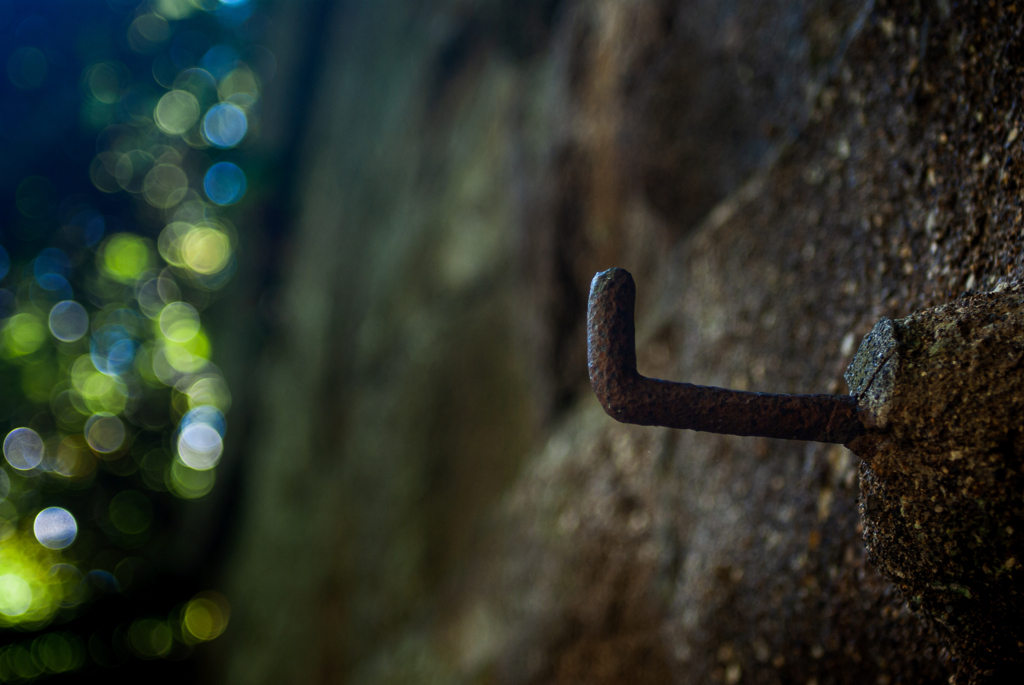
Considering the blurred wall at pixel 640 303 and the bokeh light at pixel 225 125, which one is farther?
the bokeh light at pixel 225 125

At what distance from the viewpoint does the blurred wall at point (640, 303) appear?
737 millimetres

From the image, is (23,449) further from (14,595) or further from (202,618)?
(202,618)

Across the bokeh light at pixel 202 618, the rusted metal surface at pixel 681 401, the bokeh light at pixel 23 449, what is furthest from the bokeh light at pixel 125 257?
the rusted metal surface at pixel 681 401

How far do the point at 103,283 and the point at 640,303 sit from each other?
5.50 meters

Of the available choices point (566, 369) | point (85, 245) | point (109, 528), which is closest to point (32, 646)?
point (109, 528)

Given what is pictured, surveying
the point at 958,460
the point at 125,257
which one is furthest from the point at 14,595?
the point at 958,460

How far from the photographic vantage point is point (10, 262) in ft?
16.9

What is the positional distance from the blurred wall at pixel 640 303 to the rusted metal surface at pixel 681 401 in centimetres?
25

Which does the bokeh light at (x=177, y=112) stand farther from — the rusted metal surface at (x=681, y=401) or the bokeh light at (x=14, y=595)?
the rusted metal surface at (x=681, y=401)

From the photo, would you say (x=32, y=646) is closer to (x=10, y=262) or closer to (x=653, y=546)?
(x=10, y=262)

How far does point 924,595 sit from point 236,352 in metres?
5.25

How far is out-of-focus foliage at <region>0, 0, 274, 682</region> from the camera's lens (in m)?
5.17

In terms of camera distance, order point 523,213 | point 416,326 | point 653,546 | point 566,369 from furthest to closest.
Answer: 1. point 416,326
2. point 523,213
3. point 566,369
4. point 653,546

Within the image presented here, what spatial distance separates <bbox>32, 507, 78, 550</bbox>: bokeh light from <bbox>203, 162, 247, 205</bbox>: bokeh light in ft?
9.59
